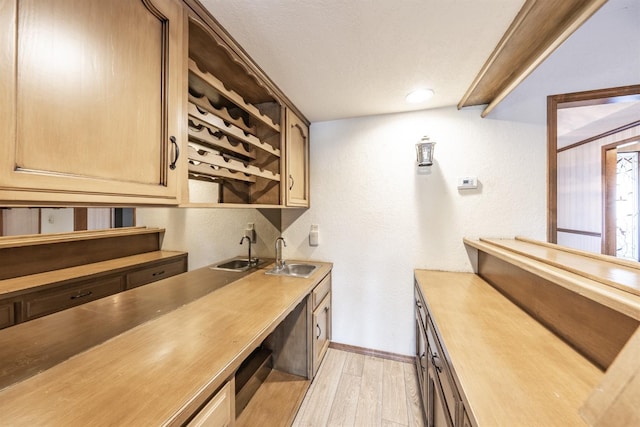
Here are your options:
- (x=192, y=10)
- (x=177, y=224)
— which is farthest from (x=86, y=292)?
(x=192, y=10)

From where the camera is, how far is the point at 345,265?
224 centimetres

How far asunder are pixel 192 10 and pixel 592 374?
79.0 inches

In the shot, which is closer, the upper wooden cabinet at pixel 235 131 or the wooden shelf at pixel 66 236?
the upper wooden cabinet at pixel 235 131

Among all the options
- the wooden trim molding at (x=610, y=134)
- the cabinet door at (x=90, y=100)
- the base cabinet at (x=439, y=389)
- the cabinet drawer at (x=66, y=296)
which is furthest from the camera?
the wooden trim molding at (x=610, y=134)

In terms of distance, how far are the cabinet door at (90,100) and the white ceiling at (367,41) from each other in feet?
1.23

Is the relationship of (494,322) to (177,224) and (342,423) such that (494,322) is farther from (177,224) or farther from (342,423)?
(177,224)

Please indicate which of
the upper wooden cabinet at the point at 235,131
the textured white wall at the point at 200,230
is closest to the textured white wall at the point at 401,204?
the upper wooden cabinet at the point at 235,131

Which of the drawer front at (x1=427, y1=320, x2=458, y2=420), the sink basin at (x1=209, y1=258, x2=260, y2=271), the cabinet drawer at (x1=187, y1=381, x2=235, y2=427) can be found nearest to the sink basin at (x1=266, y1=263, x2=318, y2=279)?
the sink basin at (x1=209, y1=258, x2=260, y2=271)

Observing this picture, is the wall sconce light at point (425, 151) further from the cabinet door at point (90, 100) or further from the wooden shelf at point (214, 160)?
the cabinet door at point (90, 100)

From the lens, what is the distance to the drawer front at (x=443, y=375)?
0.89m

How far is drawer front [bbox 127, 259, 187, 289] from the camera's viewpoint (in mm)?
2010

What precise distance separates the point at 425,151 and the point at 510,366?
1470 mm

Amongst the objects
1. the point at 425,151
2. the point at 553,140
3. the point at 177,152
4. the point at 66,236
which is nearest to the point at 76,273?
the point at 66,236

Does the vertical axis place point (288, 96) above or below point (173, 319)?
above
